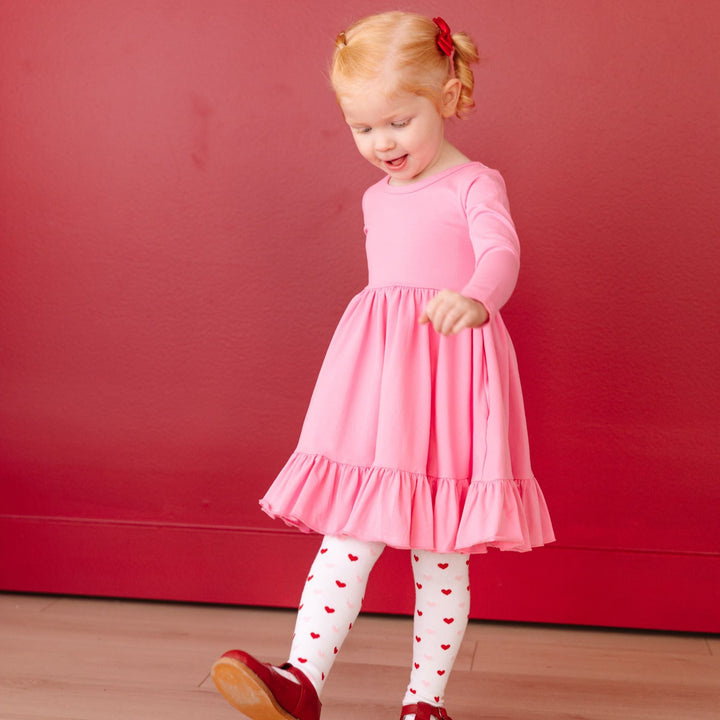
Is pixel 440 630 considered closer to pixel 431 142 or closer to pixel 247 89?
pixel 431 142

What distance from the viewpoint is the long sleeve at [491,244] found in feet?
3.61

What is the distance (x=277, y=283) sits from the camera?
175 centimetres

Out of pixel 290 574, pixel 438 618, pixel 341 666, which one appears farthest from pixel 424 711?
pixel 290 574

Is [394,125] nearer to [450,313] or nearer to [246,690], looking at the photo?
Answer: [450,313]

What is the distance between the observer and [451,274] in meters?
1.27

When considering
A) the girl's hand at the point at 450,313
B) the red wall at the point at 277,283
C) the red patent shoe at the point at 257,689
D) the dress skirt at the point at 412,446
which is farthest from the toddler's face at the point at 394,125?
the red patent shoe at the point at 257,689

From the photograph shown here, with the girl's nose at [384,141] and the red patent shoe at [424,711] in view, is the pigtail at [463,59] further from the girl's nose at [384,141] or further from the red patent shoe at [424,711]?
the red patent shoe at [424,711]

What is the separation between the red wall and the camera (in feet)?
5.43

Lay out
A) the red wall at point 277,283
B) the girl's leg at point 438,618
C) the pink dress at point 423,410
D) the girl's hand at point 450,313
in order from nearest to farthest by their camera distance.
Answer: the girl's hand at point 450,313 < the pink dress at point 423,410 < the girl's leg at point 438,618 < the red wall at point 277,283

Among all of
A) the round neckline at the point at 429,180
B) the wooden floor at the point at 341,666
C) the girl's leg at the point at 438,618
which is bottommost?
the wooden floor at the point at 341,666

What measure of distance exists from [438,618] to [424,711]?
0.12m

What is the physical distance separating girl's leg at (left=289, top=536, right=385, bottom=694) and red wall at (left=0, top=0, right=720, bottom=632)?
553mm

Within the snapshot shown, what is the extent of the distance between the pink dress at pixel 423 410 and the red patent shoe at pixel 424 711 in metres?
0.25

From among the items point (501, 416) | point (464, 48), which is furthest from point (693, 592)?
point (464, 48)
